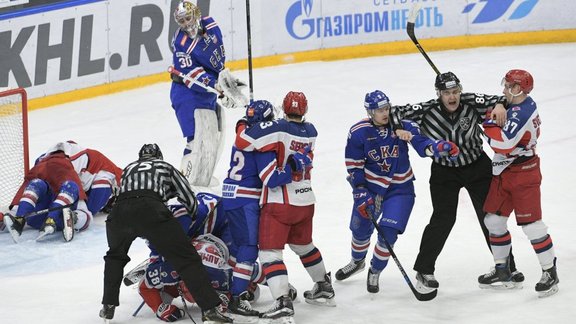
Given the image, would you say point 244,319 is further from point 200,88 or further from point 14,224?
point 200,88

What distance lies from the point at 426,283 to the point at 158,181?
5.19 ft

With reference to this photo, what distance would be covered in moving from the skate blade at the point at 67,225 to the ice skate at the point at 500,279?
2977 mm

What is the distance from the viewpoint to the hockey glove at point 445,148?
243 inches

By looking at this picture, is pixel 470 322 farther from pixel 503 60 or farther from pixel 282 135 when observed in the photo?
pixel 503 60

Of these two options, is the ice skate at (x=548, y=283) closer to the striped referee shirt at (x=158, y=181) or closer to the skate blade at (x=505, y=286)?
the skate blade at (x=505, y=286)

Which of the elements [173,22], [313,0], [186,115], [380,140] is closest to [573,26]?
[313,0]

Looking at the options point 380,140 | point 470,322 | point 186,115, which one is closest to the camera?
point 470,322

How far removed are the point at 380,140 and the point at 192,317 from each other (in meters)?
1.42

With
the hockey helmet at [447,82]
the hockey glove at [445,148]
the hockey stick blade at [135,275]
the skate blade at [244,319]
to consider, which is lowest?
the skate blade at [244,319]

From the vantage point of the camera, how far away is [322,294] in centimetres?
629

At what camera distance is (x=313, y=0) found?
12.2 m

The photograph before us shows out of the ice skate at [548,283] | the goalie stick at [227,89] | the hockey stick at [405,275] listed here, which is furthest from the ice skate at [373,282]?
the goalie stick at [227,89]

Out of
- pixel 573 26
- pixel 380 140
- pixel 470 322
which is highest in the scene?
pixel 573 26

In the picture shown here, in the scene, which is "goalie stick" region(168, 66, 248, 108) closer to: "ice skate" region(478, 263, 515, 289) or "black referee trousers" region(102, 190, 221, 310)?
"black referee trousers" region(102, 190, 221, 310)
